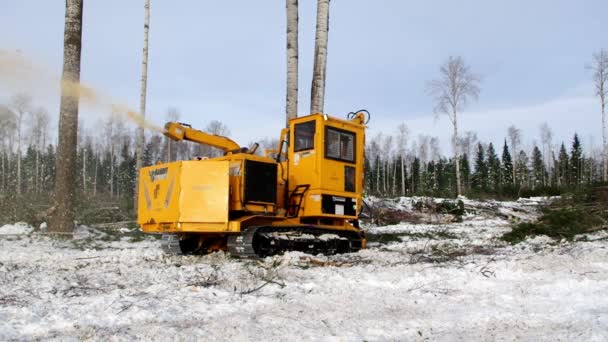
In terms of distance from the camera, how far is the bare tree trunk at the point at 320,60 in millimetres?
13977

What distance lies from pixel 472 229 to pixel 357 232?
21.9ft

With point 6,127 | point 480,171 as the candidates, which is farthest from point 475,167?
point 6,127

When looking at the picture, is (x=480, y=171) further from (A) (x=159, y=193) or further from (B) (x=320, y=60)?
(A) (x=159, y=193)

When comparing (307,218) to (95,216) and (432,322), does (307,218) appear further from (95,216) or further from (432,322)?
(95,216)

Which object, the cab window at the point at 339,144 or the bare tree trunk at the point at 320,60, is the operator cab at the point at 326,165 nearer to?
the cab window at the point at 339,144

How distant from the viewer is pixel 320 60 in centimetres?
1401

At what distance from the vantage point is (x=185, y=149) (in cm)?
7612

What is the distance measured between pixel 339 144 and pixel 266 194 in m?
2.00

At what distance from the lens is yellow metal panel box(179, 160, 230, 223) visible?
1023 centimetres

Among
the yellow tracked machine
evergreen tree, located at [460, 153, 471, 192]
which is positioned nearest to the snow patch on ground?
the yellow tracked machine

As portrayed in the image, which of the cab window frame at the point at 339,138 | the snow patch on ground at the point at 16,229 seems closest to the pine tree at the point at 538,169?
the cab window frame at the point at 339,138

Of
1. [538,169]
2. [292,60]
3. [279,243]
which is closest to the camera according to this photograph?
[279,243]

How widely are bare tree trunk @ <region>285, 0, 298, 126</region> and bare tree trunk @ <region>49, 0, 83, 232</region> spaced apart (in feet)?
16.9

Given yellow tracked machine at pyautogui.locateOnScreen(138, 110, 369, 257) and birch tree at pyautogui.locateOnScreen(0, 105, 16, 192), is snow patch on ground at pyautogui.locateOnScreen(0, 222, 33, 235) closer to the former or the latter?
yellow tracked machine at pyautogui.locateOnScreen(138, 110, 369, 257)
